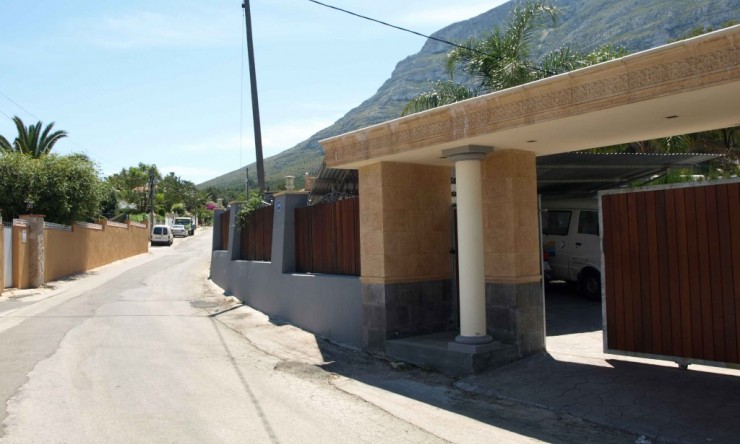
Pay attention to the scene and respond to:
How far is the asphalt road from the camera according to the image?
569 centimetres

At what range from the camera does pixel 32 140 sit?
36.8 metres

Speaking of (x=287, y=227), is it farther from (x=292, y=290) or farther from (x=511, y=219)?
(x=511, y=219)

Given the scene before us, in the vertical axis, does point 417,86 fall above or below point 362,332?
above

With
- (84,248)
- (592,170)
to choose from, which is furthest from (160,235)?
(592,170)

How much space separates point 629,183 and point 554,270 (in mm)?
2745

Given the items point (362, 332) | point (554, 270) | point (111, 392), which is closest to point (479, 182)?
point (362, 332)

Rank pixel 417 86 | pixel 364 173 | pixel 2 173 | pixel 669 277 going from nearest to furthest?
pixel 669 277, pixel 364 173, pixel 2 173, pixel 417 86

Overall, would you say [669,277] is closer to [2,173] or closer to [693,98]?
[693,98]

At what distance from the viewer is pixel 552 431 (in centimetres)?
575

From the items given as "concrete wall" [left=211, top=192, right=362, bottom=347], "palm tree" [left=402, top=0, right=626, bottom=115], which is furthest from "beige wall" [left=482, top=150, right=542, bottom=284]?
"palm tree" [left=402, top=0, right=626, bottom=115]

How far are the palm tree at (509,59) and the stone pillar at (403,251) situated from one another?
23.9 ft

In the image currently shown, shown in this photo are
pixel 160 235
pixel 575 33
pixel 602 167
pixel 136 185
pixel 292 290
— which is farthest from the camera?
pixel 575 33

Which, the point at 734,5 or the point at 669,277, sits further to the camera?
the point at 734,5

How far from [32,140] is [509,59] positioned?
104ft
